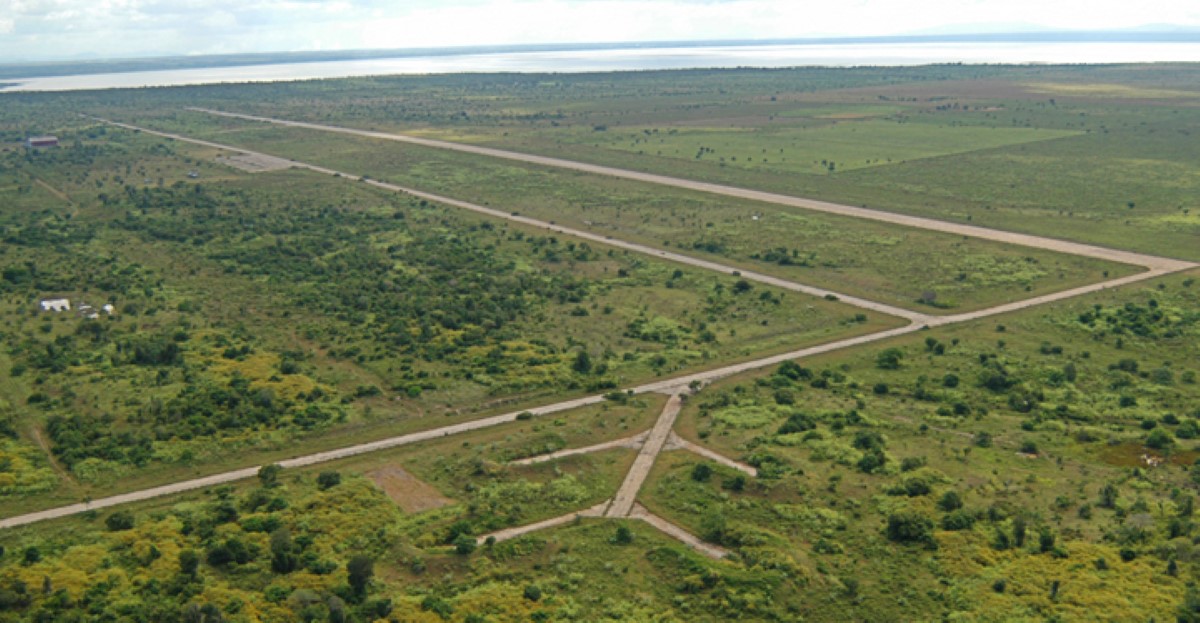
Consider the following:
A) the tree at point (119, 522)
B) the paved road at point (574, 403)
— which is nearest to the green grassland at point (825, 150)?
the paved road at point (574, 403)

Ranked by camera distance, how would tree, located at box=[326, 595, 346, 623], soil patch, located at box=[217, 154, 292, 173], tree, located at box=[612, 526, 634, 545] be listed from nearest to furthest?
tree, located at box=[326, 595, 346, 623]
tree, located at box=[612, 526, 634, 545]
soil patch, located at box=[217, 154, 292, 173]

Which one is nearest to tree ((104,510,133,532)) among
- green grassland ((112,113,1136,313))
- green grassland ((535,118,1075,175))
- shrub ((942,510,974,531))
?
shrub ((942,510,974,531))

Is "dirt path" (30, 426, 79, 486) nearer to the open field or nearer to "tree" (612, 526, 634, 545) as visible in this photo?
the open field

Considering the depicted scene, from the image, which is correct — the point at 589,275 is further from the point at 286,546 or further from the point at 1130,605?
the point at 1130,605

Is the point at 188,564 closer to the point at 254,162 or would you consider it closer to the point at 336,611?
the point at 336,611

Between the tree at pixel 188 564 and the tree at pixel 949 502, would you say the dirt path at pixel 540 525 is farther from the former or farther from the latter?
the tree at pixel 949 502

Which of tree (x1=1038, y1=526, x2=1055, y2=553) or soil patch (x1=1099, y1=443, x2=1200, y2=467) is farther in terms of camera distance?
soil patch (x1=1099, y1=443, x2=1200, y2=467)

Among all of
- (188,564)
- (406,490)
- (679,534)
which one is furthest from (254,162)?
(679,534)

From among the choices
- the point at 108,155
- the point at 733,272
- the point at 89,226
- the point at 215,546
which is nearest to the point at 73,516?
the point at 215,546
